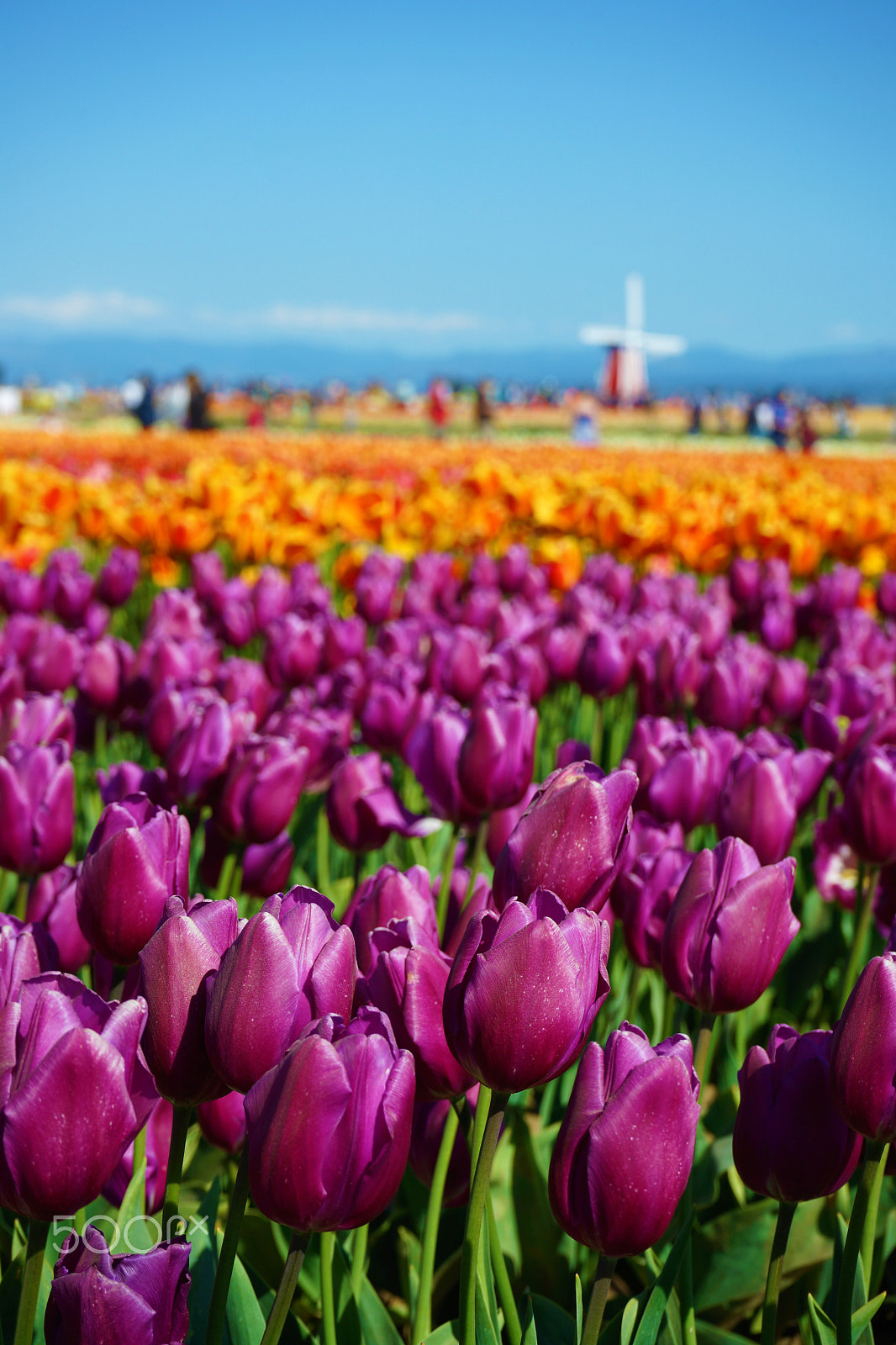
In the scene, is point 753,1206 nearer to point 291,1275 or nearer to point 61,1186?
point 291,1275

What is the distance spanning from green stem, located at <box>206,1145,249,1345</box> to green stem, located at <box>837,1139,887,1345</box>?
0.52 meters

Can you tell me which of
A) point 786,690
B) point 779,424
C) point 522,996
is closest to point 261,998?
point 522,996

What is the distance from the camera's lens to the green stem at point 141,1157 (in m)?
1.33

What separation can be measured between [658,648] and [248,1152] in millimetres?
2219

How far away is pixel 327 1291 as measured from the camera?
3.60 ft

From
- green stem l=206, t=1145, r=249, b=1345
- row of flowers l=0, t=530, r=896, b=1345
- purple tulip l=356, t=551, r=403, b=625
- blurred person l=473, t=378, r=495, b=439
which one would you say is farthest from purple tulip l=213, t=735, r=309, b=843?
blurred person l=473, t=378, r=495, b=439

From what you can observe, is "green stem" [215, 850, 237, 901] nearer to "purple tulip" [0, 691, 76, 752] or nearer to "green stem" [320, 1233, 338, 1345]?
"purple tulip" [0, 691, 76, 752]

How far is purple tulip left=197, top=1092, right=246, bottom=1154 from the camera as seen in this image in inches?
53.6

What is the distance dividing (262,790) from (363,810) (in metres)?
0.21

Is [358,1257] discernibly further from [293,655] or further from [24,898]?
[293,655]

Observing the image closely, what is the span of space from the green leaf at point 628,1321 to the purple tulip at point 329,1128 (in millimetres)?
419

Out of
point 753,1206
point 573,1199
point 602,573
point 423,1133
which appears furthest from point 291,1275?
point 602,573

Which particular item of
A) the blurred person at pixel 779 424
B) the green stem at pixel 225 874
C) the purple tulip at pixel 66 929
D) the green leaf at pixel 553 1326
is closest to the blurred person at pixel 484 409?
the blurred person at pixel 779 424

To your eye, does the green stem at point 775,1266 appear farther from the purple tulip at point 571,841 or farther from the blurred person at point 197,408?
the blurred person at point 197,408
